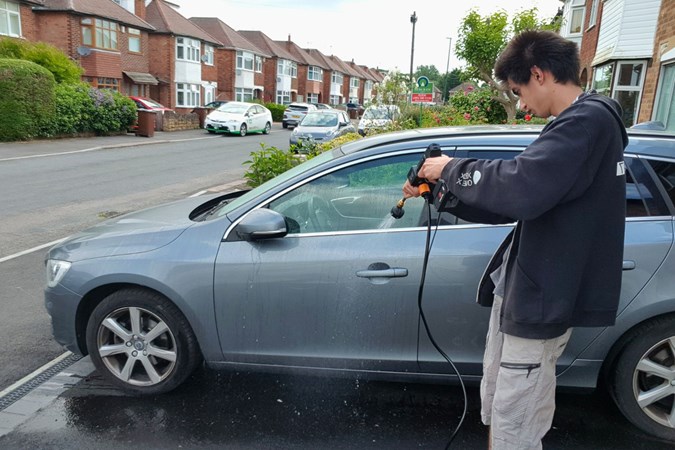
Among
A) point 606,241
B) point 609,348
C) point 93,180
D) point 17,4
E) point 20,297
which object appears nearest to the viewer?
point 606,241

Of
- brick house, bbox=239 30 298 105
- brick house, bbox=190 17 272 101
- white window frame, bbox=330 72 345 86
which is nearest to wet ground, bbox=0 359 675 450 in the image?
brick house, bbox=190 17 272 101

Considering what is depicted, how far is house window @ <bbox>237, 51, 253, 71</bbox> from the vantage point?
160 feet

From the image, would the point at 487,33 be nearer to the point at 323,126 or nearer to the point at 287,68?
the point at 323,126

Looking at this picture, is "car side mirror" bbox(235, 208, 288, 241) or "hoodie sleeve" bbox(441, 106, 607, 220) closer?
"hoodie sleeve" bbox(441, 106, 607, 220)

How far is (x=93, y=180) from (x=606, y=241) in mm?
11533

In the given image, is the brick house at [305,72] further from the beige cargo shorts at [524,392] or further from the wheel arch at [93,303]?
the beige cargo shorts at [524,392]

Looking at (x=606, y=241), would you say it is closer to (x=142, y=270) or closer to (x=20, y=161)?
(x=142, y=270)

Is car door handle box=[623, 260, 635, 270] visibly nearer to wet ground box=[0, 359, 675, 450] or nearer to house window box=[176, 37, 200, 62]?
wet ground box=[0, 359, 675, 450]

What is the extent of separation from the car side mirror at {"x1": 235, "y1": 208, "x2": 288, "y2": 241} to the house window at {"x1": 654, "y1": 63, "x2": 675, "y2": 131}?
867cm

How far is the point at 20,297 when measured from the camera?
16.0ft

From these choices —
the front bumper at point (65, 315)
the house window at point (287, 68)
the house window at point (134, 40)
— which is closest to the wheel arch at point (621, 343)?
the front bumper at point (65, 315)

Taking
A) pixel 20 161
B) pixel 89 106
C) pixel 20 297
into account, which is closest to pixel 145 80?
pixel 89 106

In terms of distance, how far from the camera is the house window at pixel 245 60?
48.6m

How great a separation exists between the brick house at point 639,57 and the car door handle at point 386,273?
840 centimetres
